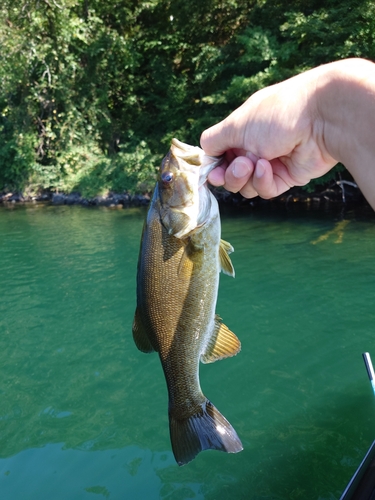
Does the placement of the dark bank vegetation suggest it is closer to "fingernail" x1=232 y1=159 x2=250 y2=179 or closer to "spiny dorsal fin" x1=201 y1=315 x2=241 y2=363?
"fingernail" x1=232 y1=159 x2=250 y2=179

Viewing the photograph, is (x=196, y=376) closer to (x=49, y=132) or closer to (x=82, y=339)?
(x=82, y=339)

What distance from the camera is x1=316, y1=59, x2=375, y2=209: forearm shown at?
6.60 feet

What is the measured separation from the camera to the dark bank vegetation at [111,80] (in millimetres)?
22156

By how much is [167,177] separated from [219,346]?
106 cm

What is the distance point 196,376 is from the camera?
2602 mm

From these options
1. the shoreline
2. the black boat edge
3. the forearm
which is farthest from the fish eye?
the shoreline

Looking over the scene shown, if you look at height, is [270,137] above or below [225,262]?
above

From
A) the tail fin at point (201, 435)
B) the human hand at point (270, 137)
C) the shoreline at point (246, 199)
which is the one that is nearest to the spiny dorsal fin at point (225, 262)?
the human hand at point (270, 137)

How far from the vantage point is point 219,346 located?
8.63ft

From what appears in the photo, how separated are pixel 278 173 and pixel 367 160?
0.88m

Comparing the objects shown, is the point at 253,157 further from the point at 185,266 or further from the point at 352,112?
the point at 185,266

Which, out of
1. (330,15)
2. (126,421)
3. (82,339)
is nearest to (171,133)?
(330,15)

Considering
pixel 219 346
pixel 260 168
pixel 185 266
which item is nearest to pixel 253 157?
pixel 260 168

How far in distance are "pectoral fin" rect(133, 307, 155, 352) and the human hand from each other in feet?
3.11
